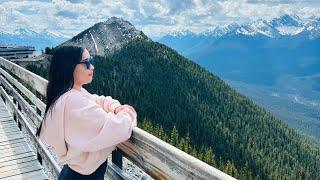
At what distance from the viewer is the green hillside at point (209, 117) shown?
403 feet

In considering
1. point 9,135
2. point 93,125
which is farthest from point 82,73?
point 9,135

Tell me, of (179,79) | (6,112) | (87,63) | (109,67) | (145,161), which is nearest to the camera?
(145,161)

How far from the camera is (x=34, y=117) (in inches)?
386

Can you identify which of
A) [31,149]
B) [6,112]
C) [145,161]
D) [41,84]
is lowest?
[6,112]

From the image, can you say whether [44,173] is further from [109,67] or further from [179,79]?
[179,79]

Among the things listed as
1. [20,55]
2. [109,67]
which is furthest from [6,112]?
[109,67]

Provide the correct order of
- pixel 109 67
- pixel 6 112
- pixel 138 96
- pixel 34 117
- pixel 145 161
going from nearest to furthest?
pixel 145 161
pixel 34 117
pixel 6 112
pixel 138 96
pixel 109 67

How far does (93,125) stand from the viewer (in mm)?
4602

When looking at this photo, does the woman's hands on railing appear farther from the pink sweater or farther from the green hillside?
the green hillside

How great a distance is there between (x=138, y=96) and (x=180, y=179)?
13124cm

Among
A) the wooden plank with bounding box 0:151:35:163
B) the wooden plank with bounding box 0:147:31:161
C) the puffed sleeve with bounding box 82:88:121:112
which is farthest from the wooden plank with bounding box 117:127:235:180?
the wooden plank with bounding box 0:147:31:161

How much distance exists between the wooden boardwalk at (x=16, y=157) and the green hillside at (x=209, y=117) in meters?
84.0

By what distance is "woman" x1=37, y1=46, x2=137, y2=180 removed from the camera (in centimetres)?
461

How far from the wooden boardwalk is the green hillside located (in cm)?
8396
